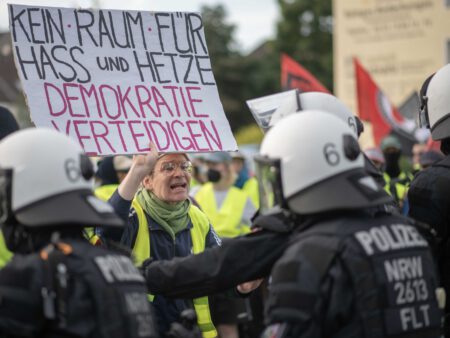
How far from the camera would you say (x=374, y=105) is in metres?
13.4

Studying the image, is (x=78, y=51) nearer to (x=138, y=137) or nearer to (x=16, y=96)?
(x=138, y=137)

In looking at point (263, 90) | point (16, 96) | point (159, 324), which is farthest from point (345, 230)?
point (16, 96)

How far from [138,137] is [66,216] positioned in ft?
6.60

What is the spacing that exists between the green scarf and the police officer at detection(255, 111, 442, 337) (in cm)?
173

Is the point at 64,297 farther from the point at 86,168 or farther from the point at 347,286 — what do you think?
the point at 347,286

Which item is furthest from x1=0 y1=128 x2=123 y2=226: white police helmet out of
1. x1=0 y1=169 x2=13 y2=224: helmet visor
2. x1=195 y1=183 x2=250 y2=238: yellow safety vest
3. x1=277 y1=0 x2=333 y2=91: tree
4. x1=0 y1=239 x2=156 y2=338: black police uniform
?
x1=277 y1=0 x2=333 y2=91: tree

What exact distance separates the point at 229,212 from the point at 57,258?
23.8 feet

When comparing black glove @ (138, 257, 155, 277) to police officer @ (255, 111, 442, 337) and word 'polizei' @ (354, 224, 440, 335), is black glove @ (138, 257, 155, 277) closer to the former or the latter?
police officer @ (255, 111, 442, 337)

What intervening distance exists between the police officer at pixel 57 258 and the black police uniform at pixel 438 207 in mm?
1861

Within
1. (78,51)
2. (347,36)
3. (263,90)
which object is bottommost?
(263,90)

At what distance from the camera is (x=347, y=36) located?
108ft

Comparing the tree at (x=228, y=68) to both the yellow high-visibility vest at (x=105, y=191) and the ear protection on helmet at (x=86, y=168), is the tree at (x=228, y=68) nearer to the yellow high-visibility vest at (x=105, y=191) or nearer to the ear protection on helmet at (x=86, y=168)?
the yellow high-visibility vest at (x=105, y=191)

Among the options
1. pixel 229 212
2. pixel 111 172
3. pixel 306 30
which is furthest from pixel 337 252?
pixel 306 30

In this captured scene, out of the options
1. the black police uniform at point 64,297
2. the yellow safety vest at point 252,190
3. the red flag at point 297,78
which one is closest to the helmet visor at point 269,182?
the black police uniform at point 64,297
